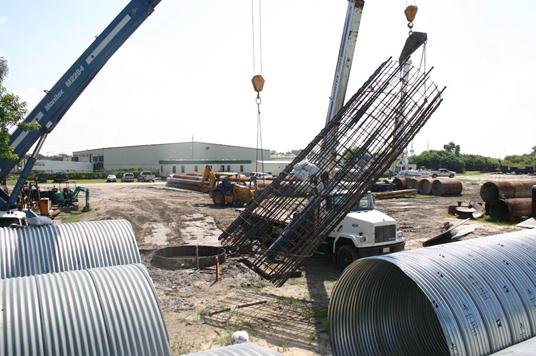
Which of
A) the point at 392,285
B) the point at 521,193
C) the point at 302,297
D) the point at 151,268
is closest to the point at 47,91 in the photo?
the point at 151,268

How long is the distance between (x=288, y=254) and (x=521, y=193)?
20.9 m

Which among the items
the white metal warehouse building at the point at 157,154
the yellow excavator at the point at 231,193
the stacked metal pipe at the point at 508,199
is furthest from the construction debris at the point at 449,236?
the white metal warehouse building at the point at 157,154

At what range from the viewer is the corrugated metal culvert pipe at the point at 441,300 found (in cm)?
561

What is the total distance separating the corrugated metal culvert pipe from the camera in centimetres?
561

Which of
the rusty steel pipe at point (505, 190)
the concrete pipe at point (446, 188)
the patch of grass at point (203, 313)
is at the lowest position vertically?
the patch of grass at point (203, 313)

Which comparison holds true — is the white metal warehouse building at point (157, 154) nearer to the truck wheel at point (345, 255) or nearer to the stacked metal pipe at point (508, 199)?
the stacked metal pipe at point (508, 199)

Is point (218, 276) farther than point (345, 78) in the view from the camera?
No

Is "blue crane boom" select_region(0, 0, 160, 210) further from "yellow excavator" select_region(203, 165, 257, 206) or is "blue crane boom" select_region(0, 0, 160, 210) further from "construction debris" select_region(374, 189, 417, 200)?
"construction debris" select_region(374, 189, 417, 200)

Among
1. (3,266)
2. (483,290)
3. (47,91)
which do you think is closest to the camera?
(483,290)

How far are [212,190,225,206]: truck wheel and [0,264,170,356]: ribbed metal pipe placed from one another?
2483 cm

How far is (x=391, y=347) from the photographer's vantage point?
7.42 metres

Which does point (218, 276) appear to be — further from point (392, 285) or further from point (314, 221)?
point (392, 285)

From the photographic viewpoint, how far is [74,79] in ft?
44.3

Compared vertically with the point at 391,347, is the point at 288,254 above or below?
above
